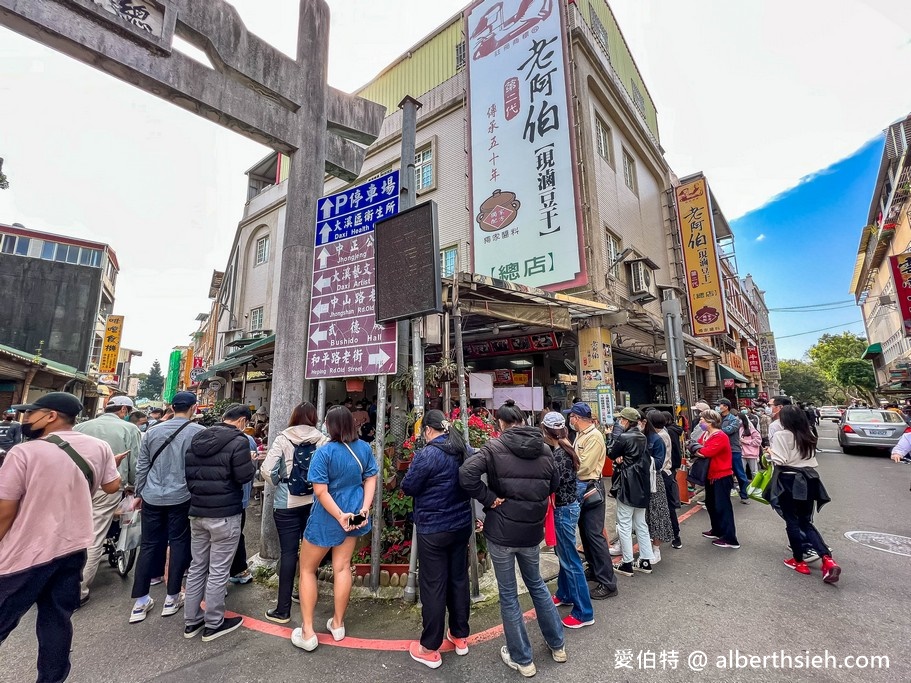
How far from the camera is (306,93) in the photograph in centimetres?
593

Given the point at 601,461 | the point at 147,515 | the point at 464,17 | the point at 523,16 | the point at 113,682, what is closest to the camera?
the point at 113,682

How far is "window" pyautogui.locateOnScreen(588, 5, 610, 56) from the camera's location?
13309mm

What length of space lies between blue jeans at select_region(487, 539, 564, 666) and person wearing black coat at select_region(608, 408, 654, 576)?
1.90 metres

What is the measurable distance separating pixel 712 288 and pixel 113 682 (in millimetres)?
18172

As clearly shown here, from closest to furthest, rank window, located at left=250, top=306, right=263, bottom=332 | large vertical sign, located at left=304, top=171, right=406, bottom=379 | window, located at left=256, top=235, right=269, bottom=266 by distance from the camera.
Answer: large vertical sign, located at left=304, top=171, right=406, bottom=379 < window, located at left=250, top=306, right=263, bottom=332 < window, located at left=256, top=235, right=269, bottom=266

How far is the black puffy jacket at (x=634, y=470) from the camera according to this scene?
14.6ft

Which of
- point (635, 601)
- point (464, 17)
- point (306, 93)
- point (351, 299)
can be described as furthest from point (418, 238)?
point (464, 17)

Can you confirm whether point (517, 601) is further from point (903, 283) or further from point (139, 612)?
point (903, 283)

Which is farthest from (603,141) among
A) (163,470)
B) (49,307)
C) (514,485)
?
(49,307)

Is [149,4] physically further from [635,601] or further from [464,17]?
[464,17]

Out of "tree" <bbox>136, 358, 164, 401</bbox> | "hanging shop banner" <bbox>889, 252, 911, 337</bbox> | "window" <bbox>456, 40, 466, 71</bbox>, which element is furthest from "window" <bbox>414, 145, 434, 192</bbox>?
"tree" <bbox>136, 358, 164, 401</bbox>

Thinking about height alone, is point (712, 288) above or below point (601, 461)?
above

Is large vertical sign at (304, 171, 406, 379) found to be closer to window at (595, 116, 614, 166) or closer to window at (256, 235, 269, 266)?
window at (595, 116, 614, 166)

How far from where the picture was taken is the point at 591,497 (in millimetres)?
4008
